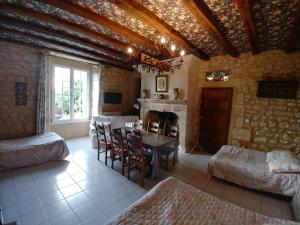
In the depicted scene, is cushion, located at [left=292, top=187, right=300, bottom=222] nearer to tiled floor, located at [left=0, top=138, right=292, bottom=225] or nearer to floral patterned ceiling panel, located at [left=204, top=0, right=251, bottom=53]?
tiled floor, located at [left=0, top=138, right=292, bottom=225]

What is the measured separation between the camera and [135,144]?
2.95 meters

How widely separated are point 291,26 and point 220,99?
2255mm

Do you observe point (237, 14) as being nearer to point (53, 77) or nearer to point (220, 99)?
point (220, 99)

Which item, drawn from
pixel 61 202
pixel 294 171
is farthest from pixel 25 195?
pixel 294 171

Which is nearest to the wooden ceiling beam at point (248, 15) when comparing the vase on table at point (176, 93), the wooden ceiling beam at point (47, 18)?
the vase on table at point (176, 93)

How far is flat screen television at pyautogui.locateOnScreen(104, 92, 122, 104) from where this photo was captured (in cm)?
598

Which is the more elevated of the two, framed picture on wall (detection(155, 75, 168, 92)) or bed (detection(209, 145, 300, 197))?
framed picture on wall (detection(155, 75, 168, 92))

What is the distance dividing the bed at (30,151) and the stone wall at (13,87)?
566 millimetres

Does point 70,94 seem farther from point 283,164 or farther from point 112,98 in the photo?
point 283,164

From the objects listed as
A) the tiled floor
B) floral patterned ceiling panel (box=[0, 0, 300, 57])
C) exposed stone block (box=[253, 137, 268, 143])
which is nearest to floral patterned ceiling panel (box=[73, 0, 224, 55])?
floral patterned ceiling panel (box=[0, 0, 300, 57])

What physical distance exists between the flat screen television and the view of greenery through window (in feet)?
2.67

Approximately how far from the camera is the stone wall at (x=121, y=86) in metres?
5.87

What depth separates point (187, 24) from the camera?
275 cm

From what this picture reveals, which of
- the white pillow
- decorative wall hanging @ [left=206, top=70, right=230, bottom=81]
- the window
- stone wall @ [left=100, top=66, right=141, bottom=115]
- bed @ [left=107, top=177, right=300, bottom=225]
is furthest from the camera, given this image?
stone wall @ [left=100, top=66, right=141, bottom=115]
